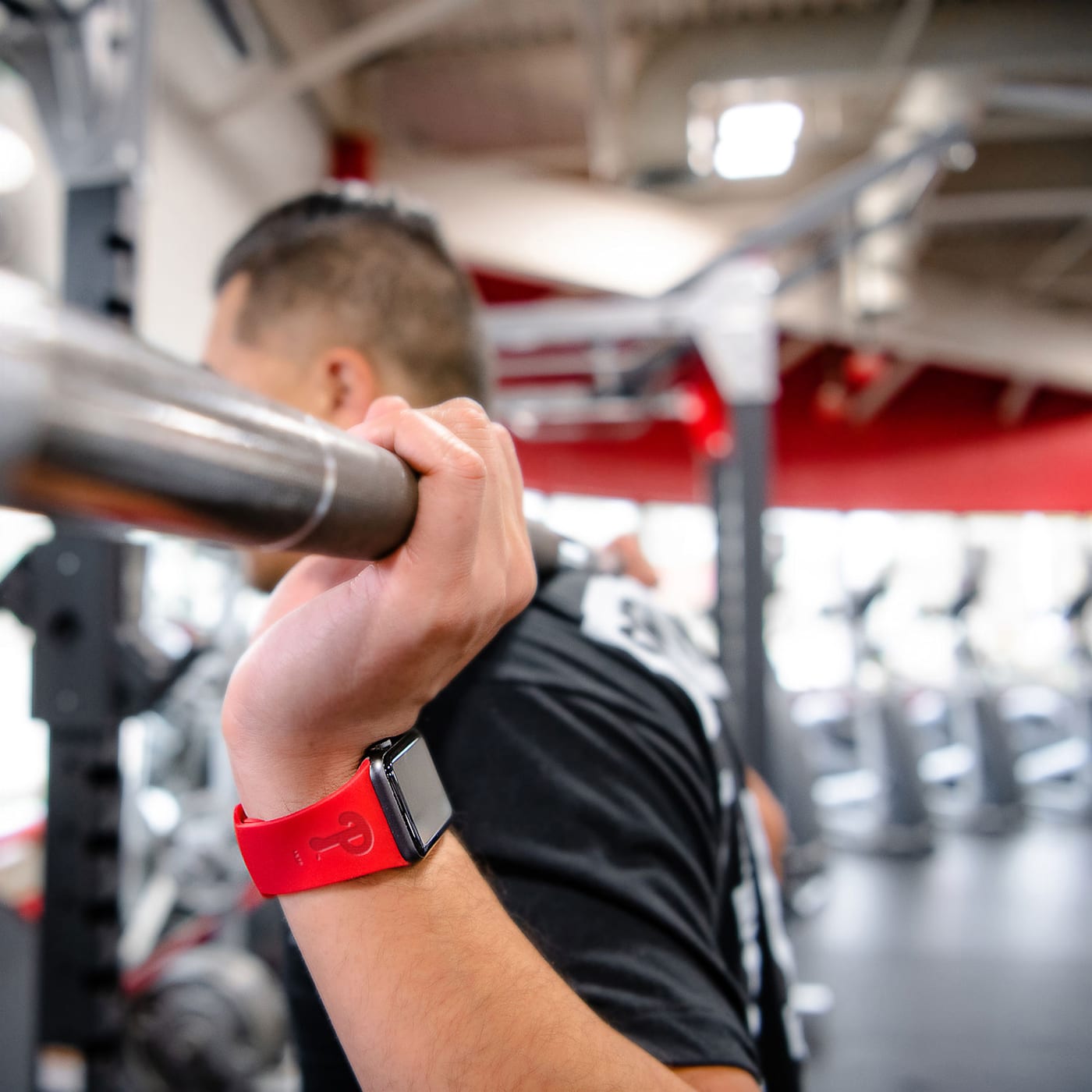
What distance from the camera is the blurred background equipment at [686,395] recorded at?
4.41ft

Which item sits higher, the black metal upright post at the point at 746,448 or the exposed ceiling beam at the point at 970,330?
the exposed ceiling beam at the point at 970,330

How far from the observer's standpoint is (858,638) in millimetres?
6441

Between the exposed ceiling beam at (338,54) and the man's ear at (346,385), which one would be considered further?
the exposed ceiling beam at (338,54)

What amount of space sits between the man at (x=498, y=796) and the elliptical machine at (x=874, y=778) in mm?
5354

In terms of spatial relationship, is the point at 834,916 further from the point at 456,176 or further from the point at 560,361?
the point at 456,176

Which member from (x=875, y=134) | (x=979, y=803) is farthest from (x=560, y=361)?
(x=979, y=803)

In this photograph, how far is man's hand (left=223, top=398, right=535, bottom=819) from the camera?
450 mm

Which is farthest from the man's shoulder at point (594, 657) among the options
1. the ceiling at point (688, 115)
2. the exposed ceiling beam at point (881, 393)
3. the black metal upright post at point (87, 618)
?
the exposed ceiling beam at point (881, 393)

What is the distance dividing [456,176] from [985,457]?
5.84 m

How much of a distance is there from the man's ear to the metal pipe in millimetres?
472

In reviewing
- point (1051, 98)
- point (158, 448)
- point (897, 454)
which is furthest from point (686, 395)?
point (897, 454)

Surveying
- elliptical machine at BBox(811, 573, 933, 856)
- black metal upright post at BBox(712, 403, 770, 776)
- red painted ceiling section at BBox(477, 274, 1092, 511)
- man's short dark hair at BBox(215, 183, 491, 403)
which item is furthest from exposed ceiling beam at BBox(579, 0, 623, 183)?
elliptical machine at BBox(811, 573, 933, 856)

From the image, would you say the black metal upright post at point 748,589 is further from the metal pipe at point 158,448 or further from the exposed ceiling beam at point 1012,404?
the exposed ceiling beam at point 1012,404

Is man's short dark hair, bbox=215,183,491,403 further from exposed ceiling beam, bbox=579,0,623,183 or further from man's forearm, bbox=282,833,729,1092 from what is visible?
exposed ceiling beam, bbox=579,0,623,183
